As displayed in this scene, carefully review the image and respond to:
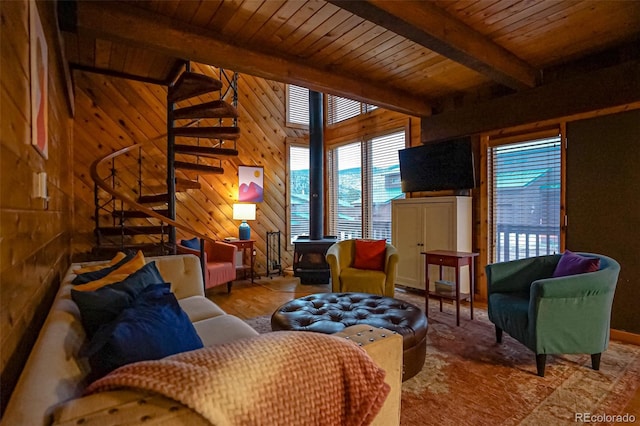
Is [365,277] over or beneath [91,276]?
beneath

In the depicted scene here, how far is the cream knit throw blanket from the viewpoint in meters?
0.68

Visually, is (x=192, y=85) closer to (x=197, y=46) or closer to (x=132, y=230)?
(x=197, y=46)

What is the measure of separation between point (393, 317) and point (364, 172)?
3.78 m

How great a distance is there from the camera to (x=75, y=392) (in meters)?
0.85

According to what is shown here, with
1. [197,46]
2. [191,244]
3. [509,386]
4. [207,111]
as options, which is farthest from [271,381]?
[191,244]

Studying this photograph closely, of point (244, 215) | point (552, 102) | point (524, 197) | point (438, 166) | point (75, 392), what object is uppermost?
point (552, 102)

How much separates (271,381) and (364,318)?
5.33ft

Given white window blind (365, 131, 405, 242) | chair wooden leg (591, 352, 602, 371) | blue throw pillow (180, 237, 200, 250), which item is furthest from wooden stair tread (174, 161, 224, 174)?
chair wooden leg (591, 352, 602, 371)

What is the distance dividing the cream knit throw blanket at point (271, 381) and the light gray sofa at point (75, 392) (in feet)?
0.11

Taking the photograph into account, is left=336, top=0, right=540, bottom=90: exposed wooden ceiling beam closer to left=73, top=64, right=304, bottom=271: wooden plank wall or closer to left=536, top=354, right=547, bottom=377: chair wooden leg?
left=536, top=354, right=547, bottom=377: chair wooden leg

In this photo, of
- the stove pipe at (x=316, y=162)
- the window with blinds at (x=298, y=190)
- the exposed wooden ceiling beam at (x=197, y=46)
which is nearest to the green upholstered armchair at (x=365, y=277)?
the stove pipe at (x=316, y=162)

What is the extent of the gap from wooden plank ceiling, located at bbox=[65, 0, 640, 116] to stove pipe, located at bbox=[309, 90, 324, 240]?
2.01m

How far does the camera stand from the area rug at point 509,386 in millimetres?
1865

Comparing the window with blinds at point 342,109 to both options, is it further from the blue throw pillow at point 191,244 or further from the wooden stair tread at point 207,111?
the blue throw pillow at point 191,244
